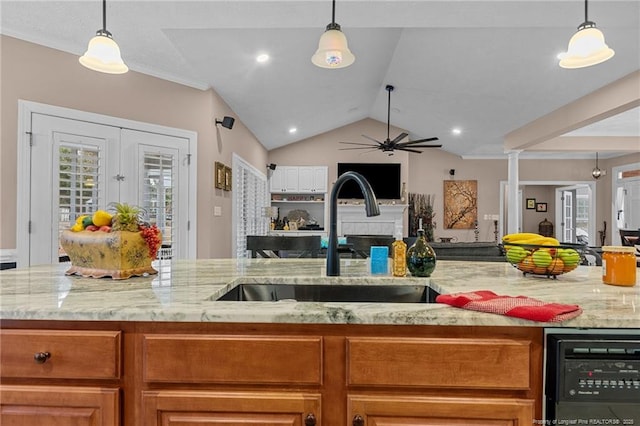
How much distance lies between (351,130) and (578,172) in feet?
17.2

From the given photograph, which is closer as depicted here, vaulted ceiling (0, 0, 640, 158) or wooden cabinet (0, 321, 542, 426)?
wooden cabinet (0, 321, 542, 426)

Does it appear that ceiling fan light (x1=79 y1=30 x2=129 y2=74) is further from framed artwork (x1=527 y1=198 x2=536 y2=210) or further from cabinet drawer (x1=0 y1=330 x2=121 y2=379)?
framed artwork (x1=527 y1=198 x2=536 y2=210)

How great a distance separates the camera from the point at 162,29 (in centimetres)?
295

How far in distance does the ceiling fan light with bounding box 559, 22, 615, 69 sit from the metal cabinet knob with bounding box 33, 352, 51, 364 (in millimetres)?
2604

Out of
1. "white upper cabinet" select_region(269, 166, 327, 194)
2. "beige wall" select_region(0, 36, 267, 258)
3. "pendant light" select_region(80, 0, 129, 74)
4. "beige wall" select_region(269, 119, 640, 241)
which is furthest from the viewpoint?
"beige wall" select_region(269, 119, 640, 241)

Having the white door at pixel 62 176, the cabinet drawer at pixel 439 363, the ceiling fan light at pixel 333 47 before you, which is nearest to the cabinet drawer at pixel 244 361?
the cabinet drawer at pixel 439 363

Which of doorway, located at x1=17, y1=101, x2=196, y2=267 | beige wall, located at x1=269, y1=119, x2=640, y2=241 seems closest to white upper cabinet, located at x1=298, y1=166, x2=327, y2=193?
beige wall, located at x1=269, y1=119, x2=640, y2=241

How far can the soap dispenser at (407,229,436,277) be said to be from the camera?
1483 mm

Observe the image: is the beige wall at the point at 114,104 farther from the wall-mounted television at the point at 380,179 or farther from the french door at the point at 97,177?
the wall-mounted television at the point at 380,179

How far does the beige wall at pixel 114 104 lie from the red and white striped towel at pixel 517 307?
3.35 m

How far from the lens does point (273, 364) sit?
0.99 m

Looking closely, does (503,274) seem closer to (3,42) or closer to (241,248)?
(3,42)

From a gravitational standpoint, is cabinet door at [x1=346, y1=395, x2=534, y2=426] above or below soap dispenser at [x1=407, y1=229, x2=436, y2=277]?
below

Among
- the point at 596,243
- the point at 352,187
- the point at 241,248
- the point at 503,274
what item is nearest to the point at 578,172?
the point at 596,243
